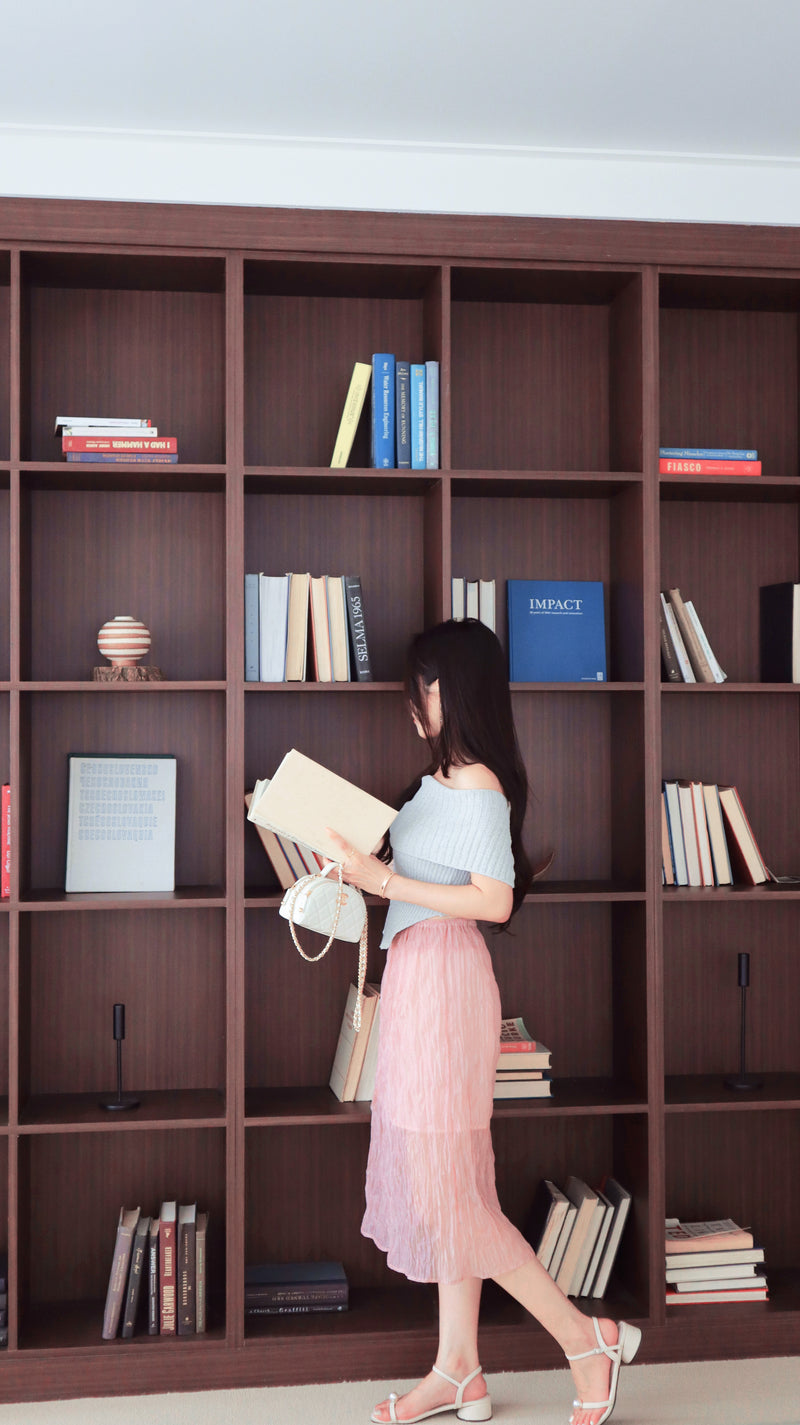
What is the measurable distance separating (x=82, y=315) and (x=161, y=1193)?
7.09 feet

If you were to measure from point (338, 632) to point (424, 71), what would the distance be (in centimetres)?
118

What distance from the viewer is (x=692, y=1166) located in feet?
9.96

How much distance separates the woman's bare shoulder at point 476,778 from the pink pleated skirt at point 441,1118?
0.28m

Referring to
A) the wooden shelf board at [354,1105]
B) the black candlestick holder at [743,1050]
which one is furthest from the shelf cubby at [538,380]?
the wooden shelf board at [354,1105]

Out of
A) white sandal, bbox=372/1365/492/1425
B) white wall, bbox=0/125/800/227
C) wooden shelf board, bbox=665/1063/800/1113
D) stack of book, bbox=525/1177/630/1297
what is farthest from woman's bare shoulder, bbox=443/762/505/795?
white wall, bbox=0/125/800/227

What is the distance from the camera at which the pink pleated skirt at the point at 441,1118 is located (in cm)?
231

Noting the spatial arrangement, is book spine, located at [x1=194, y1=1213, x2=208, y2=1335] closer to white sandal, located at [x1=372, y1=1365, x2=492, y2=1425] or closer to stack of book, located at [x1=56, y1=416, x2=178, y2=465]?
white sandal, located at [x1=372, y1=1365, x2=492, y2=1425]

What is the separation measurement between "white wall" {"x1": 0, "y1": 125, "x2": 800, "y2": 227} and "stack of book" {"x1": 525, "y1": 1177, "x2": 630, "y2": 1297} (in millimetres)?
2320

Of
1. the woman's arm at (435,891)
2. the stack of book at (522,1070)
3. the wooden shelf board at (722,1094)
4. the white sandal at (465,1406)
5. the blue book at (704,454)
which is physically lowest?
the white sandal at (465,1406)

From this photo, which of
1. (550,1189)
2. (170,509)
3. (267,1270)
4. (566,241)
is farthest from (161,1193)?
(566,241)

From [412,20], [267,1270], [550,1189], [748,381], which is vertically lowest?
[267,1270]

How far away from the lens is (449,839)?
7.68 feet

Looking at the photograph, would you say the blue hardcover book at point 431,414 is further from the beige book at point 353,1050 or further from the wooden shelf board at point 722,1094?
the wooden shelf board at point 722,1094

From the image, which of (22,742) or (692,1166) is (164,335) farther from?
(692,1166)
